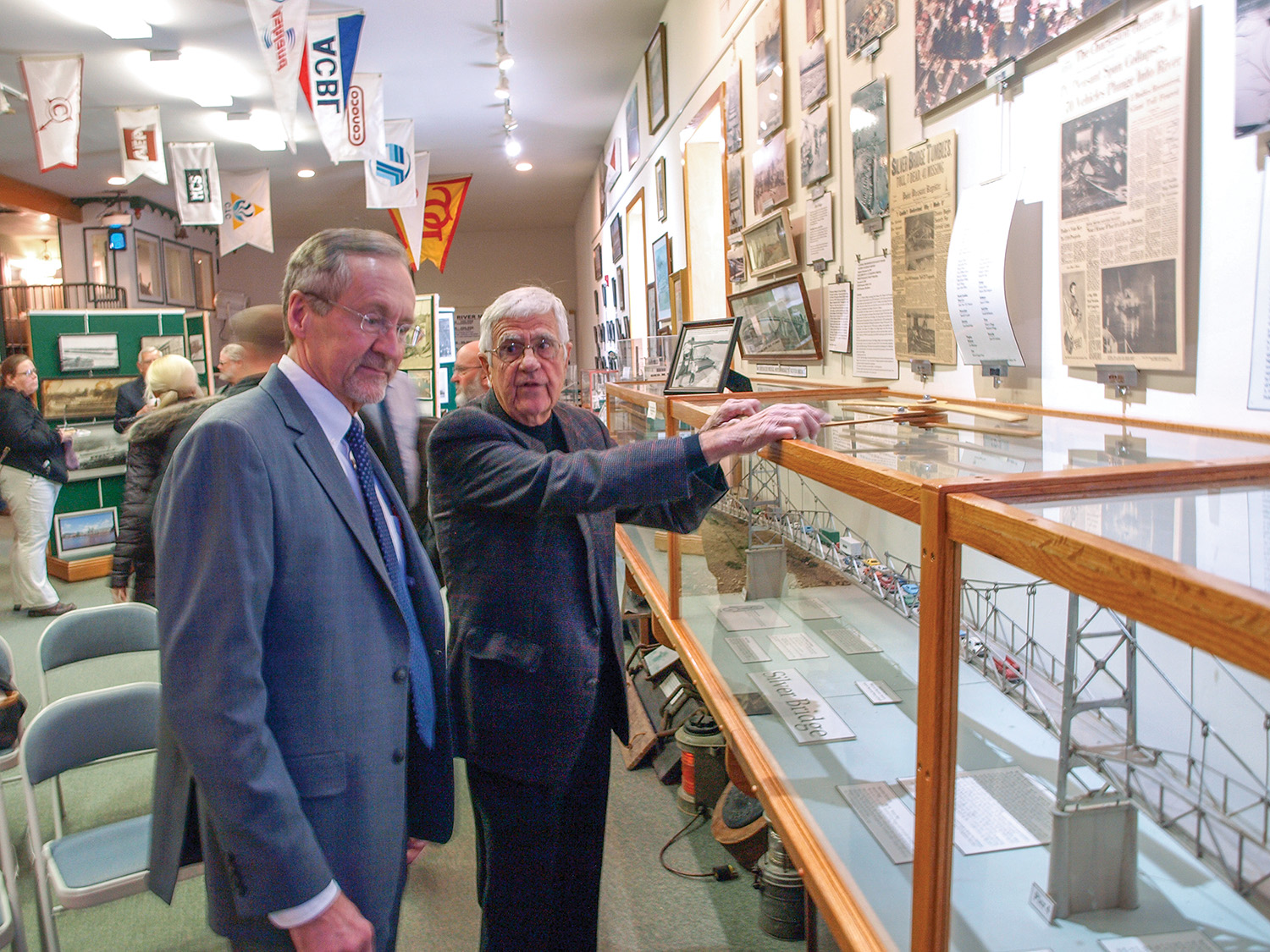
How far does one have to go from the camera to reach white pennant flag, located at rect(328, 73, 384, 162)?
6.79 m

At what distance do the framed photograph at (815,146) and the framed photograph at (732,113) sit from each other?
3.13ft

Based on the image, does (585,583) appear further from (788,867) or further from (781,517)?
(788,867)

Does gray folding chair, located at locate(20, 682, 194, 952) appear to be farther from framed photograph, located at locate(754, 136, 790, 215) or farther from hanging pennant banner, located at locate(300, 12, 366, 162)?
hanging pennant banner, located at locate(300, 12, 366, 162)

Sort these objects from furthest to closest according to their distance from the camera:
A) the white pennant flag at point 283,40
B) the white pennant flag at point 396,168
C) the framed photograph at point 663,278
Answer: the white pennant flag at point 396,168 < the framed photograph at point 663,278 < the white pennant flag at point 283,40

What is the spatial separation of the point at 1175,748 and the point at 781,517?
129cm

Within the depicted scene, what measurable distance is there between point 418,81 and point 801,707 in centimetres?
778

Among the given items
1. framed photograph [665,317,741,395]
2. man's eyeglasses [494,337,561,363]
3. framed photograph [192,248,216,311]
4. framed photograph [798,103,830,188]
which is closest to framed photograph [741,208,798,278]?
framed photograph [798,103,830,188]

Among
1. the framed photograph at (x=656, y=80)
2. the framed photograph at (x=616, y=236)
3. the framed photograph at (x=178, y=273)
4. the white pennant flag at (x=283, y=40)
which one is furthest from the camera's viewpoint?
the framed photograph at (x=178, y=273)

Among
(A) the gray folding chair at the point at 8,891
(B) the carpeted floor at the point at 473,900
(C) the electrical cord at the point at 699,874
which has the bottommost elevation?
(B) the carpeted floor at the point at 473,900

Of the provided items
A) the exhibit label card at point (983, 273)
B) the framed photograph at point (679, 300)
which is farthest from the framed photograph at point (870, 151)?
the framed photograph at point (679, 300)

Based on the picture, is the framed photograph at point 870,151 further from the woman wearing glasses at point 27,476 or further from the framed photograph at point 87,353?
the framed photograph at point 87,353

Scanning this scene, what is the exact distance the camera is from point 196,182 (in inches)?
365

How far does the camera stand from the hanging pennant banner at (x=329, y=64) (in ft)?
18.7

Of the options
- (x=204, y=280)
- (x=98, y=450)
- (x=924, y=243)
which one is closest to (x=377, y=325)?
(x=924, y=243)
